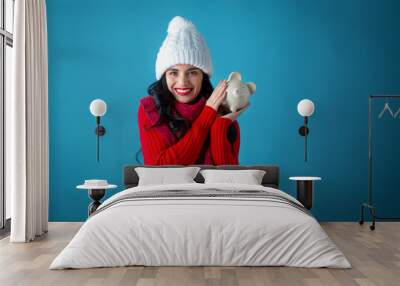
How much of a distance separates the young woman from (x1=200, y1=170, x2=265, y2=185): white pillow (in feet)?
1.39

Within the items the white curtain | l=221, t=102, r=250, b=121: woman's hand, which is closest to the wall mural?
l=221, t=102, r=250, b=121: woman's hand

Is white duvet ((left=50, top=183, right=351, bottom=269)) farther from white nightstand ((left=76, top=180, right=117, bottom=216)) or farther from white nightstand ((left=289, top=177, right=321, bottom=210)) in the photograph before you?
white nightstand ((left=289, top=177, right=321, bottom=210))

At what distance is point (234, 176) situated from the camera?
6.12 m

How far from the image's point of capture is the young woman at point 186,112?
21.6 ft

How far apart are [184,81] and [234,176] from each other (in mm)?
1331

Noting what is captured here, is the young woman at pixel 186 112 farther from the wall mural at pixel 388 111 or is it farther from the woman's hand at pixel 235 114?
the wall mural at pixel 388 111

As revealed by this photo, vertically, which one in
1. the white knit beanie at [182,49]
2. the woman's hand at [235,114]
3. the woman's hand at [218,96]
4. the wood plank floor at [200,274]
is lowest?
the wood plank floor at [200,274]

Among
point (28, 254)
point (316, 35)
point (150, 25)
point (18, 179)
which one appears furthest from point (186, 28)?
point (28, 254)

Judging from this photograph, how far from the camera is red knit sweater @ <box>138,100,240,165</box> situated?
6562 millimetres

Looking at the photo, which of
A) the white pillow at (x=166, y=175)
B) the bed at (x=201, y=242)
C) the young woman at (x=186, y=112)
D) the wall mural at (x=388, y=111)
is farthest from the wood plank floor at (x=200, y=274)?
the wall mural at (x=388, y=111)

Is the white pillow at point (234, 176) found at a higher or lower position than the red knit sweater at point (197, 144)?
lower

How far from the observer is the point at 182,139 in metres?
6.58

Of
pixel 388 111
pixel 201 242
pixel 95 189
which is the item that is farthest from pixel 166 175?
pixel 388 111

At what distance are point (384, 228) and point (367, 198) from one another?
567mm
